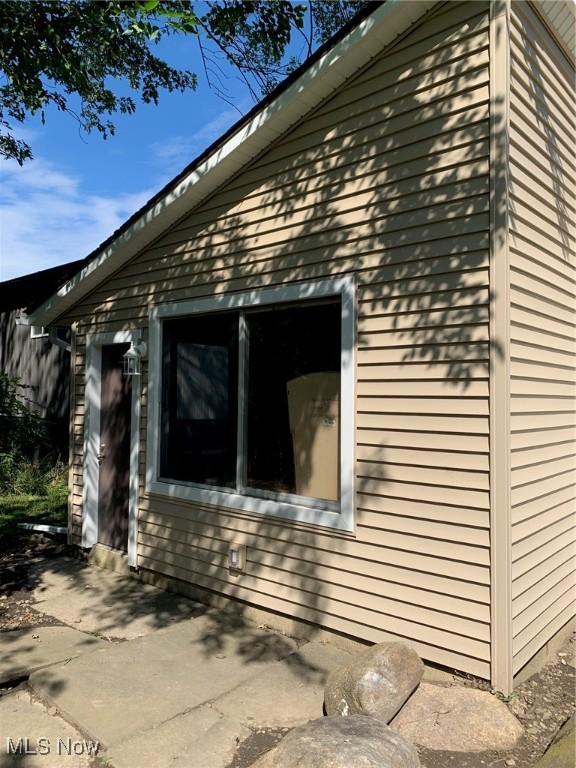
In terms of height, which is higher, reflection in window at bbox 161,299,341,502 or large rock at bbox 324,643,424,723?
reflection in window at bbox 161,299,341,502

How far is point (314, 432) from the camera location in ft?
13.8

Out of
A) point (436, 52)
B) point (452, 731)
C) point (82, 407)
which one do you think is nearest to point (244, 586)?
point (452, 731)

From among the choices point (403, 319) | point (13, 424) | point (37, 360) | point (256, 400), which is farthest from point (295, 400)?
point (37, 360)

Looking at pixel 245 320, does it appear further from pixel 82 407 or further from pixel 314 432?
pixel 82 407

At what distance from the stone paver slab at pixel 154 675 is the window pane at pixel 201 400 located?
4.06 ft

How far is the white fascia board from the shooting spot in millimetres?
3615

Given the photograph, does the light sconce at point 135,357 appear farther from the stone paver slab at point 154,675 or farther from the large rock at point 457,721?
the large rock at point 457,721

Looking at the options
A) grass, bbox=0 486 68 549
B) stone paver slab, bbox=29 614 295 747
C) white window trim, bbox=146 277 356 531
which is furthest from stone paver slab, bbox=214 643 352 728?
grass, bbox=0 486 68 549

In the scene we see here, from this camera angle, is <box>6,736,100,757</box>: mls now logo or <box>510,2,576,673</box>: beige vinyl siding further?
<box>510,2,576,673</box>: beige vinyl siding

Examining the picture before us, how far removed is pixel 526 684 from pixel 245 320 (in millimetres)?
3241

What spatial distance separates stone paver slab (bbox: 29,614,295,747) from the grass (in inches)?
143

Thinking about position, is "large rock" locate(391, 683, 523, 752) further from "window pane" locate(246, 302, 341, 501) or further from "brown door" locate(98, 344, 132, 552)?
"brown door" locate(98, 344, 132, 552)

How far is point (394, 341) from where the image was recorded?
11.9ft

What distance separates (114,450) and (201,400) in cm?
163
